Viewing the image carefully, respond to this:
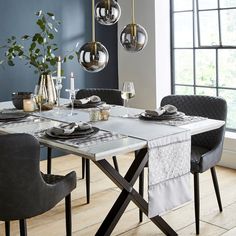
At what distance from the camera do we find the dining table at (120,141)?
7.45ft

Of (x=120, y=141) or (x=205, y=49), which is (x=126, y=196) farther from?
(x=205, y=49)

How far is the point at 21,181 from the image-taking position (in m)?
2.15

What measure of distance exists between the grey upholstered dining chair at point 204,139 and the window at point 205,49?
4.15 ft

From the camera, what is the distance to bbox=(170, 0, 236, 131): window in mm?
4520

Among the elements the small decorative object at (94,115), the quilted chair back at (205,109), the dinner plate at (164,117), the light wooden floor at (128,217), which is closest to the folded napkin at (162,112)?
the dinner plate at (164,117)

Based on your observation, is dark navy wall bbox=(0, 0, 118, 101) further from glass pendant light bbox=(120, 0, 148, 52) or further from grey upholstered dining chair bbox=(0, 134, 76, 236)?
grey upholstered dining chair bbox=(0, 134, 76, 236)

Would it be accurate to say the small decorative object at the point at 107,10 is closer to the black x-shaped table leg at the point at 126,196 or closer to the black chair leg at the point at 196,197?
the black x-shaped table leg at the point at 126,196

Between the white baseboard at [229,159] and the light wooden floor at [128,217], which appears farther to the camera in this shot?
the white baseboard at [229,159]

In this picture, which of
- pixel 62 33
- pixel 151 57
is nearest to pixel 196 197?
pixel 151 57

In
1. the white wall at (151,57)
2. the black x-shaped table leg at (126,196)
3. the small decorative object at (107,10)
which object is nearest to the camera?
the black x-shaped table leg at (126,196)

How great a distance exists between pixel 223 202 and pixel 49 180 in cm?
159

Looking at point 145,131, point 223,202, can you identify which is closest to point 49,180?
point 145,131

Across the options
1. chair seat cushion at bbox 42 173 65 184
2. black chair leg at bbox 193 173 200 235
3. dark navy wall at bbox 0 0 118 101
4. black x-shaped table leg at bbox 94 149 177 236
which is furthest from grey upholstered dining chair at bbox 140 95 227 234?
dark navy wall at bbox 0 0 118 101

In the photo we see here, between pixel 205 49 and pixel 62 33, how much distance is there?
5.21 ft
